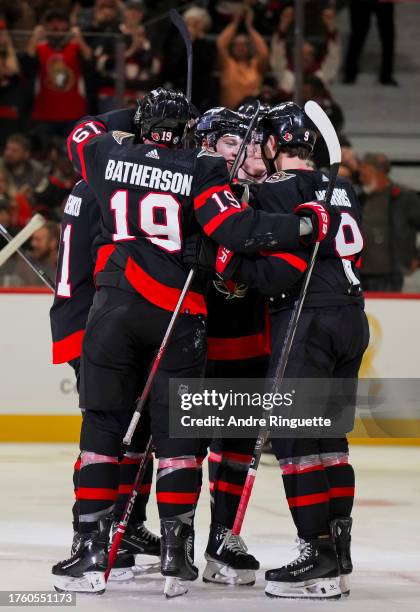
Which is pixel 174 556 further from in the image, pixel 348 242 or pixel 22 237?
pixel 22 237

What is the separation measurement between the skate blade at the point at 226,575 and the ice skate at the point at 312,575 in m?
0.24

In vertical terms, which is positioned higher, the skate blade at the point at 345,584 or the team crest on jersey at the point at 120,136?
the team crest on jersey at the point at 120,136

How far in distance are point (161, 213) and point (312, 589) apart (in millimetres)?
1167

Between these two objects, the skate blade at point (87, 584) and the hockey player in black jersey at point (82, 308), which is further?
the hockey player in black jersey at point (82, 308)

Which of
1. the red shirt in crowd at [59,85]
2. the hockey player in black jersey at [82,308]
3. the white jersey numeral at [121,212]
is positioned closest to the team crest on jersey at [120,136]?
the white jersey numeral at [121,212]

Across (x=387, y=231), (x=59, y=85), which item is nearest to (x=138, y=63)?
(x=59, y=85)

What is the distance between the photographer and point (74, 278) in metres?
4.46

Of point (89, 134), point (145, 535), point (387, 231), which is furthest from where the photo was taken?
point (387, 231)

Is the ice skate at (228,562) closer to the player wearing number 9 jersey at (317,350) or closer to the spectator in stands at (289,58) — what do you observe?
the player wearing number 9 jersey at (317,350)

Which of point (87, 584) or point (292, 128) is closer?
point (87, 584)

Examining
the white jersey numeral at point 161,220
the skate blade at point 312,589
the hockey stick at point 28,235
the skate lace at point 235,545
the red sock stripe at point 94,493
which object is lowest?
the skate lace at point 235,545

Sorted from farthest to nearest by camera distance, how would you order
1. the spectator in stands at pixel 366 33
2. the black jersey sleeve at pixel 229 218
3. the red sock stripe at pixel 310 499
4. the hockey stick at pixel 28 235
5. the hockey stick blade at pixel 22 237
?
the spectator in stands at pixel 366 33, the hockey stick blade at pixel 22 237, the hockey stick at pixel 28 235, the red sock stripe at pixel 310 499, the black jersey sleeve at pixel 229 218

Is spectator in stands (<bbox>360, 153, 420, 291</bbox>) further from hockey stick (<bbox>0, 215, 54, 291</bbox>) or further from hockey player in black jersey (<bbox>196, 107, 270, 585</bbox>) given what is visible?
hockey player in black jersey (<bbox>196, 107, 270, 585</bbox>)

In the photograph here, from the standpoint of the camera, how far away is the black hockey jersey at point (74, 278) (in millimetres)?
4426
